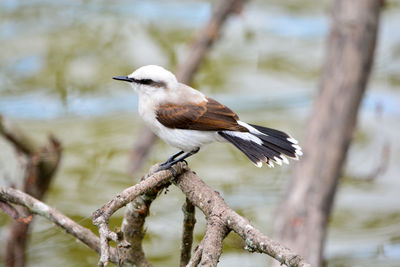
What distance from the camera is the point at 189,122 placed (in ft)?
11.3

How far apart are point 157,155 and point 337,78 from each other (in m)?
2.73

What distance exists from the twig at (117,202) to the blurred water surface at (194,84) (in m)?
2.23

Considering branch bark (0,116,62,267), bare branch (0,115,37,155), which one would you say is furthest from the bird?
bare branch (0,115,37,155)

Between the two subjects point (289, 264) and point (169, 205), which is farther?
point (169, 205)

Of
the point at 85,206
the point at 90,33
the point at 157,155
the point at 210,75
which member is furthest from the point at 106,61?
the point at 85,206

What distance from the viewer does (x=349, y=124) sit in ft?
16.3

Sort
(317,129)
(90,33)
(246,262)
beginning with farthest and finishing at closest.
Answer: (90,33)
(246,262)
(317,129)

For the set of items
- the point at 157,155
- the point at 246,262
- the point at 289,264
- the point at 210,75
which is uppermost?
the point at 210,75

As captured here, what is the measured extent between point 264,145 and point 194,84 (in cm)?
472

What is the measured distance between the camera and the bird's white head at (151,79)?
3.43m

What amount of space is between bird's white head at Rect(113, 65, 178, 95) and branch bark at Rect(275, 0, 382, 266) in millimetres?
1486

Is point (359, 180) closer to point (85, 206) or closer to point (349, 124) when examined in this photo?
point (349, 124)

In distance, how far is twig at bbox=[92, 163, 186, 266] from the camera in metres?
2.32

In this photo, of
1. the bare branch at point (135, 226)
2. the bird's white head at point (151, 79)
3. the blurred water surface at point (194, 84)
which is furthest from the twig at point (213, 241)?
the blurred water surface at point (194, 84)
